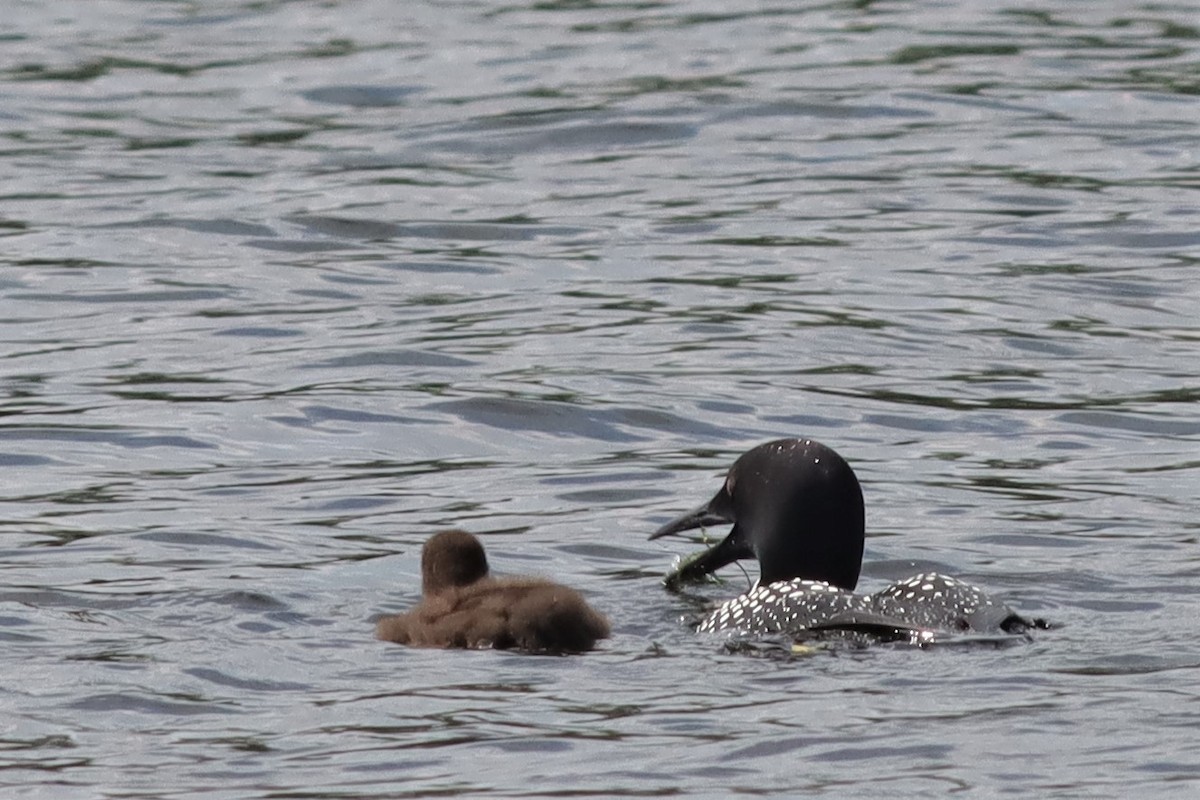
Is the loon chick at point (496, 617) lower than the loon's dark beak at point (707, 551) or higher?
higher

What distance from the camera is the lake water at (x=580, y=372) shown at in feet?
21.2

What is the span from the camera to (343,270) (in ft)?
43.9

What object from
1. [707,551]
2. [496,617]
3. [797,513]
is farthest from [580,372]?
[496,617]

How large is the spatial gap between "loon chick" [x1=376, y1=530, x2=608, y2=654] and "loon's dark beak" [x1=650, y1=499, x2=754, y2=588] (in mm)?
895

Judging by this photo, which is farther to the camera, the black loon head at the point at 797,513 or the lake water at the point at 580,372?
the black loon head at the point at 797,513

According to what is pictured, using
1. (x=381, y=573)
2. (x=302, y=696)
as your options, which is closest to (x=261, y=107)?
(x=381, y=573)

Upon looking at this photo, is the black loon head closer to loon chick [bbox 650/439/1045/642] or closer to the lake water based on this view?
loon chick [bbox 650/439/1045/642]

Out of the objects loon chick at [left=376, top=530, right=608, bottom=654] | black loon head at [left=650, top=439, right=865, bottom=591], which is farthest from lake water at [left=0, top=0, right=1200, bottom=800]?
black loon head at [left=650, top=439, right=865, bottom=591]

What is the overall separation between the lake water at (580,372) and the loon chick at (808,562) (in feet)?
0.44

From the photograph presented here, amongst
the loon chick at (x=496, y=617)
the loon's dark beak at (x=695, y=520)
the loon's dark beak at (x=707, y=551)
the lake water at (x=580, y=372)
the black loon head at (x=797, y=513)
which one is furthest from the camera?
the loon's dark beak at (x=695, y=520)

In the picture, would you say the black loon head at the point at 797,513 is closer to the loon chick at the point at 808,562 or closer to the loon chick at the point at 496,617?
the loon chick at the point at 808,562

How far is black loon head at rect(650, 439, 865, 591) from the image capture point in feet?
26.6

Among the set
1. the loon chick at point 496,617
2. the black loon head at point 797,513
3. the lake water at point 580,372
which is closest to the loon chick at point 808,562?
the black loon head at point 797,513

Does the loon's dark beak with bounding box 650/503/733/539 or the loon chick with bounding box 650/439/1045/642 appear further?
the loon's dark beak with bounding box 650/503/733/539
